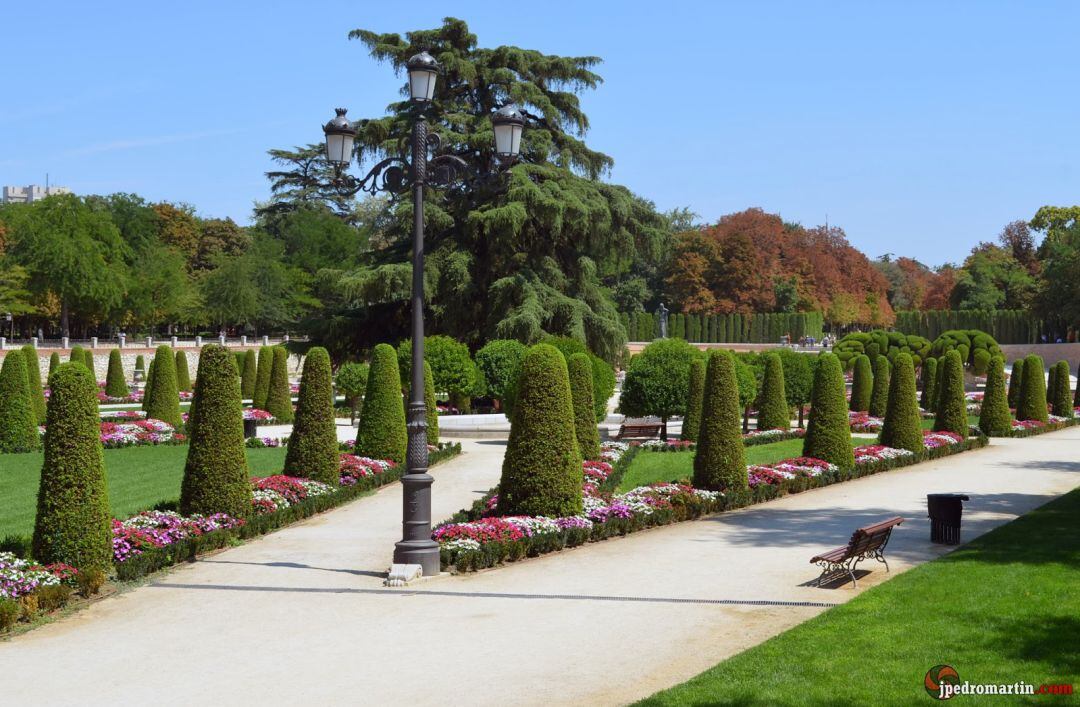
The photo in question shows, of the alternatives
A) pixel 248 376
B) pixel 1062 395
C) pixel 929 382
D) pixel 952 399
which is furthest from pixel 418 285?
pixel 248 376

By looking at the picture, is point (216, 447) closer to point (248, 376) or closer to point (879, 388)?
point (879, 388)

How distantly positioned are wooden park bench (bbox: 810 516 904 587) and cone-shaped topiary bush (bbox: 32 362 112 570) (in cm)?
735

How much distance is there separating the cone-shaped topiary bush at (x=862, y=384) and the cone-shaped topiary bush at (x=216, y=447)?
24.8 metres

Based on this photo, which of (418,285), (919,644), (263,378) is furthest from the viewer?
(263,378)

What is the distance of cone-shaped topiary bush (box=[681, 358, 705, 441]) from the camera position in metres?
21.2

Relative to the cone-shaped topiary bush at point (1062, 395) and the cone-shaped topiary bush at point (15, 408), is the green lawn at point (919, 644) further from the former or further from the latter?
the cone-shaped topiary bush at point (1062, 395)

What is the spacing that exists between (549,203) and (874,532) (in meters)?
26.9

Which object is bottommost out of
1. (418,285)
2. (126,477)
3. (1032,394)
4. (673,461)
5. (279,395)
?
(126,477)

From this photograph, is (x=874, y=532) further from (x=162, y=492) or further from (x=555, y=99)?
(x=555, y=99)

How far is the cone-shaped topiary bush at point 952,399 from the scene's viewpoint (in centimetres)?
2656

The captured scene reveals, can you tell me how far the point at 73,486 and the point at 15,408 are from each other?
1576 cm

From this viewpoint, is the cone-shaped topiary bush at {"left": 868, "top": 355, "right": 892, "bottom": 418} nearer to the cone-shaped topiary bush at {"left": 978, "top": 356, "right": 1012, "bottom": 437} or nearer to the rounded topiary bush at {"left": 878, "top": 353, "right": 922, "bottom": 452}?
the cone-shaped topiary bush at {"left": 978, "top": 356, "right": 1012, "bottom": 437}

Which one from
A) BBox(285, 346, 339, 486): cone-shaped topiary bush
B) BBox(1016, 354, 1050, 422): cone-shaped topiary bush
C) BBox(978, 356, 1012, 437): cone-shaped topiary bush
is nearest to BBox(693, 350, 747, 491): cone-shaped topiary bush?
BBox(285, 346, 339, 486): cone-shaped topiary bush

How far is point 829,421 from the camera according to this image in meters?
20.9
